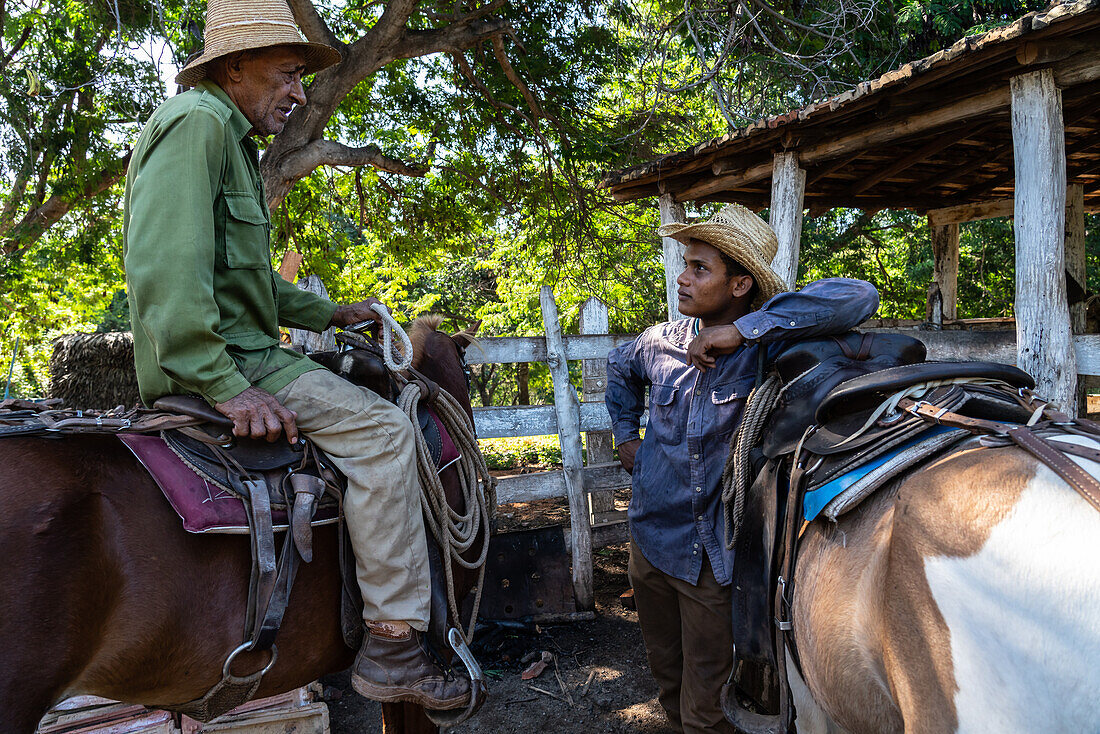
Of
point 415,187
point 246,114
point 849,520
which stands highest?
point 415,187

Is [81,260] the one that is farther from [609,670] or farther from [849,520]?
[849,520]

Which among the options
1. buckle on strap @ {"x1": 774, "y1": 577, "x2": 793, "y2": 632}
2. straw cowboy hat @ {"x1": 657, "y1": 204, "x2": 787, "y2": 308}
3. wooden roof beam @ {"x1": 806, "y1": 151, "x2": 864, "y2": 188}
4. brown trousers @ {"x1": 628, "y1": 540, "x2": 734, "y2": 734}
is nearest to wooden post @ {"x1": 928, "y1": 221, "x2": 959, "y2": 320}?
wooden roof beam @ {"x1": 806, "y1": 151, "x2": 864, "y2": 188}

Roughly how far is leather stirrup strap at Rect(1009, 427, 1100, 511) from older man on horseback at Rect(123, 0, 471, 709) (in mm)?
1639

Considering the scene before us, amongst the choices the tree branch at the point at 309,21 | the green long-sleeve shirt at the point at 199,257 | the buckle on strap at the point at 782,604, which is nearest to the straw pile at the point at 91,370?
the tree branch at the point at 309,21

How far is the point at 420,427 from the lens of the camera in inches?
94.3

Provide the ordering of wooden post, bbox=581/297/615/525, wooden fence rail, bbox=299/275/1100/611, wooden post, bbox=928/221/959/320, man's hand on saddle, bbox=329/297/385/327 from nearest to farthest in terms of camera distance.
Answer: man's hand on saddle, bbox=329/297/385/327, wooden fence rail, bbox=299/275/1100/611, wooden post, bbox=581/297/615/525, wooden post, bbox=928/221/959/320

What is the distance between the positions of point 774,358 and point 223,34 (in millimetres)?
2125

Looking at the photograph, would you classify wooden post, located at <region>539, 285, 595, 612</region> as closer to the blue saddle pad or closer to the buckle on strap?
the buckle on strap

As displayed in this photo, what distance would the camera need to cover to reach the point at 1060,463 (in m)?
1.22

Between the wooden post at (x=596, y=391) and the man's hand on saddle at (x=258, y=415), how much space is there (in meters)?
3.76

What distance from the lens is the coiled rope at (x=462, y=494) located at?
90.7 inches

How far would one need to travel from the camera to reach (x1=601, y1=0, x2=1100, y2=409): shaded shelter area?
3701 mm

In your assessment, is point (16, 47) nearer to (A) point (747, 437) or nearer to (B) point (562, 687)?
(B) point (562, 687)

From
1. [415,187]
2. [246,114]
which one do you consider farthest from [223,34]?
[415,187]
